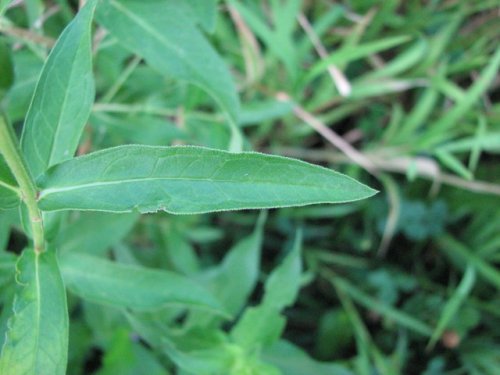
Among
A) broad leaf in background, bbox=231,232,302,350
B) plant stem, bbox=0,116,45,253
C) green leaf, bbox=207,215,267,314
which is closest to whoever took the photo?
plant stem, bbox=0,116,45,253

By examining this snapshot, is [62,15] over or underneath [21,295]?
over

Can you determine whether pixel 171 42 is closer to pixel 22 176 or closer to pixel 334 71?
pixel 22 176

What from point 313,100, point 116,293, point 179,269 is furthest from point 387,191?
point 116,293

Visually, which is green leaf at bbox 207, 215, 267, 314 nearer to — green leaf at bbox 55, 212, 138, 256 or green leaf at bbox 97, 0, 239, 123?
green leaf at bbox 55, 212, 138, 256

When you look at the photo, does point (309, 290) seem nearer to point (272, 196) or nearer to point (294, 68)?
point (294, 68)

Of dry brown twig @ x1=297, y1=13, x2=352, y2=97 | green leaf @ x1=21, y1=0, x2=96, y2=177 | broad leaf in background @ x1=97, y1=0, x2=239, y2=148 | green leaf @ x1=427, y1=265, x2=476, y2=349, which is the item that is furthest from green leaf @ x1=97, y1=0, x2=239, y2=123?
green leaf @ x1=427, y1=265, x2=476, y2=349
